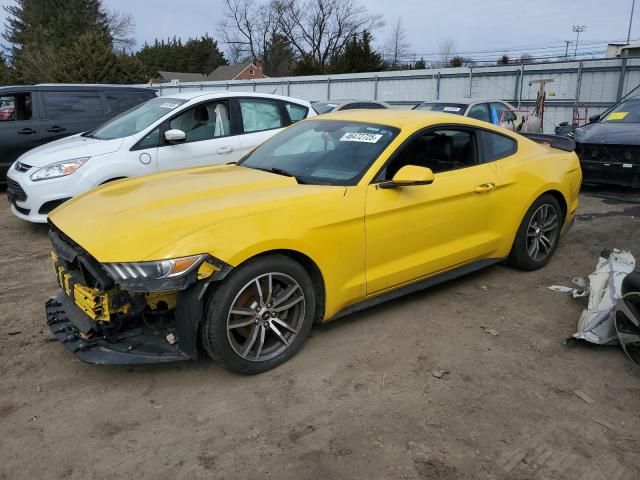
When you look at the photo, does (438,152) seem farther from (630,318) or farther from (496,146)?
(630,318)

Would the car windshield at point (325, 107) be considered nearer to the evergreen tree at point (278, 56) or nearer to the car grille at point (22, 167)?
the car grille at point (22, 167)

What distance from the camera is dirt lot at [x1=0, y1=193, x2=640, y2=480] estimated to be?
247cm

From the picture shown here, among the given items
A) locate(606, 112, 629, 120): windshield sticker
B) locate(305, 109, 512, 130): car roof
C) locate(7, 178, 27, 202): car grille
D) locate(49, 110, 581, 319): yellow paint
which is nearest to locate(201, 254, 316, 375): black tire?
locate(49, 110, 581, 319): yellow paint

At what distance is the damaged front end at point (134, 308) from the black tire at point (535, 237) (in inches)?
118

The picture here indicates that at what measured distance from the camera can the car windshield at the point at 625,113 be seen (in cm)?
897

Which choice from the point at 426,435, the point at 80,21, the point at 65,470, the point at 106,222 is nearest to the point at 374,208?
A: the point at 426,435

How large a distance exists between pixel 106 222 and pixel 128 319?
1.96ft

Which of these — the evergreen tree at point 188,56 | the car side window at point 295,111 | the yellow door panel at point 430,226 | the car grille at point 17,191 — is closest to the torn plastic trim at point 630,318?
the yellow door panel at point 430,226

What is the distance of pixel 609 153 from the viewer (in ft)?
27.4

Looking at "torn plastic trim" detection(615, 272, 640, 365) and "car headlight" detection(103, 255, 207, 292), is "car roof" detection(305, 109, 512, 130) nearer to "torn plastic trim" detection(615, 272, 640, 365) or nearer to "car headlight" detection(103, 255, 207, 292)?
"torn plastic trim" detection(615, 272, 640, 365)

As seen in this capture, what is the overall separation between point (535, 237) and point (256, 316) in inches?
120

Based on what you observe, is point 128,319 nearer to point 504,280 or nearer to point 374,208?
point 374,208

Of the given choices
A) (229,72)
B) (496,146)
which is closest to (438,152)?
(496,146)

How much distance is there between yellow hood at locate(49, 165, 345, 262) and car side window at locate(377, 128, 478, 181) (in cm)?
62
